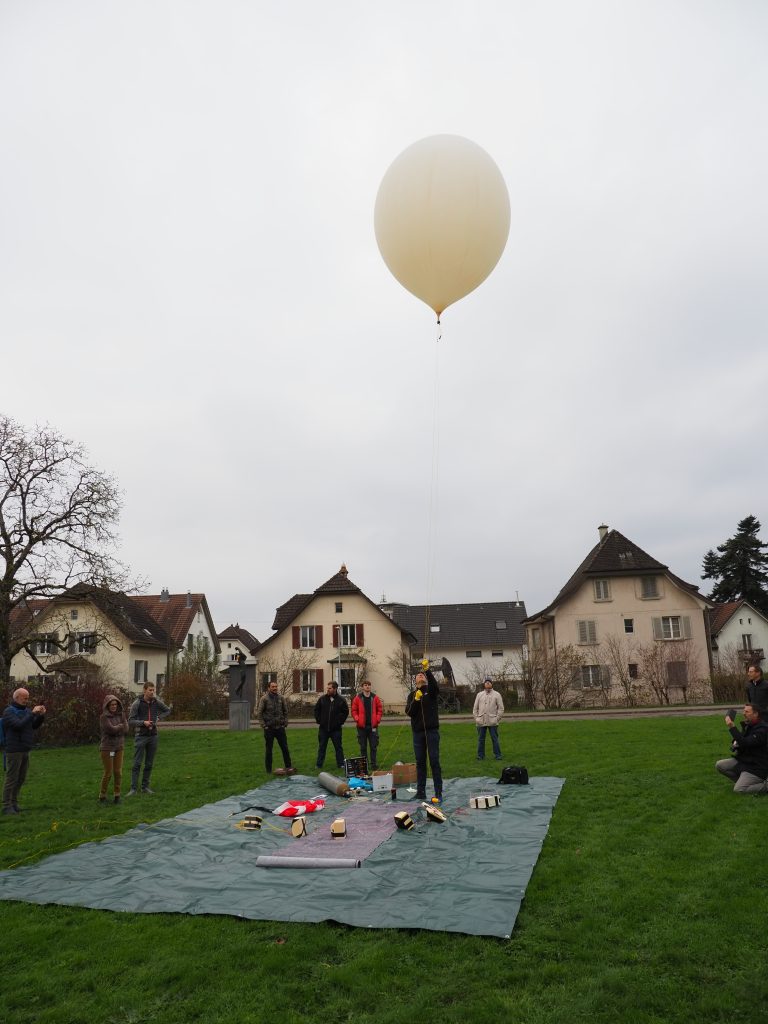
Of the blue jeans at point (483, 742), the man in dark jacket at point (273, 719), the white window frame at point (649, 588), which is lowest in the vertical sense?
the blue jeans at point (483, 742)

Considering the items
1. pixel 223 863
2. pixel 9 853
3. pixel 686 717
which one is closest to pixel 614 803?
pixel 223 863

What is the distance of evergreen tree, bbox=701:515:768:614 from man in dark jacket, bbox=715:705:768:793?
5520 centimetres

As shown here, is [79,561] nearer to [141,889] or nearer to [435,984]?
[141,889]

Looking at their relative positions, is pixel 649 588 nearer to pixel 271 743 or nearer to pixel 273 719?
pixel 271 743

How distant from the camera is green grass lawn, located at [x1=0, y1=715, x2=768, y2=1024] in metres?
4.22

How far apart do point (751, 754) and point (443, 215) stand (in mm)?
8010

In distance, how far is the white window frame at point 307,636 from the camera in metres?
39.8

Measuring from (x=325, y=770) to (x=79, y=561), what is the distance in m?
14.6

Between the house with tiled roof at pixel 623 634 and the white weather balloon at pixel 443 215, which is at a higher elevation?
the white weather balloon at pixel 443 215

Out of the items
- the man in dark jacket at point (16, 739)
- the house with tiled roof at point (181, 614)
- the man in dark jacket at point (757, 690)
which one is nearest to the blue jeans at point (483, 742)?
the man in dark jacket at point (757, 690)

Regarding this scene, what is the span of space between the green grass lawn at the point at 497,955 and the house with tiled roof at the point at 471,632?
45173mm

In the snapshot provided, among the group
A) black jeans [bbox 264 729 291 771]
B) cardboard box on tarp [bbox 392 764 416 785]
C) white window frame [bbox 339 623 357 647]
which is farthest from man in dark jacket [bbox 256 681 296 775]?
white window frame [bbox 339 623 357 647]

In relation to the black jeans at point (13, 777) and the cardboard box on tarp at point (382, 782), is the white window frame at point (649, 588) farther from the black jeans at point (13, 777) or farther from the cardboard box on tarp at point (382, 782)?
the black jeans at point (13, 777)

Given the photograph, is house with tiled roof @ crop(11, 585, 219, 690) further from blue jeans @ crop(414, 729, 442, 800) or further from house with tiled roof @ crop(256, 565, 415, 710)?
blue jeans @ crop(414, 729, 442, 800)
